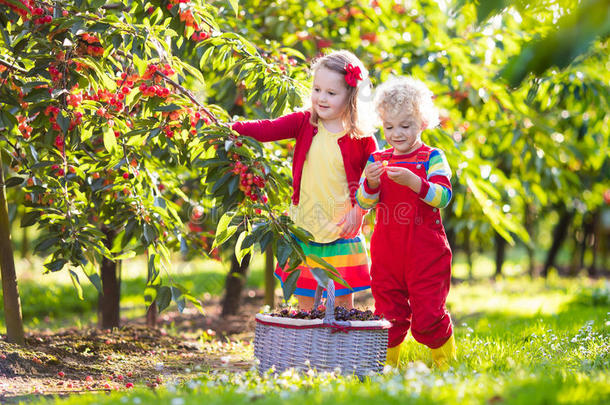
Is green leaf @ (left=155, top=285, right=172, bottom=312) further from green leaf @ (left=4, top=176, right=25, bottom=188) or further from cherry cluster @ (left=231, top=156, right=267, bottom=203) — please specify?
green leaf @ (left=4, top=176, right=25, bottom=188)

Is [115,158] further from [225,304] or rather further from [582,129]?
[582,129]

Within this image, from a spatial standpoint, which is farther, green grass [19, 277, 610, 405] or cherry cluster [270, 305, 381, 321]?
cherry cluster [270, 305, 381, 321]

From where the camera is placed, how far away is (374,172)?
9.84 feet

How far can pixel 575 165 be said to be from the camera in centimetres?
784

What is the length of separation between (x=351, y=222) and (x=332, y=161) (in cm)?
35

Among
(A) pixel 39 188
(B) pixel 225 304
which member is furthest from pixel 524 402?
(B) pixel 225 304

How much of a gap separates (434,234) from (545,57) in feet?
6.49

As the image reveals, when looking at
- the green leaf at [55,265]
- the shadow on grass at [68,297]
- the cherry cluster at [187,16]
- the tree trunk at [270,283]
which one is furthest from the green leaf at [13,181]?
the shadow on grass at [68,297]

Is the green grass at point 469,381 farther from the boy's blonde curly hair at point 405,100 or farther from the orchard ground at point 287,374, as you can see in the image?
the boy's blonde curly hair at point 405,100

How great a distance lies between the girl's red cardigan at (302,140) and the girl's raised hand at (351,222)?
53 mm

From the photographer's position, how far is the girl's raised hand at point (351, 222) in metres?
3.26

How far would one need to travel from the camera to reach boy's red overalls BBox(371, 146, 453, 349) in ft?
10.2

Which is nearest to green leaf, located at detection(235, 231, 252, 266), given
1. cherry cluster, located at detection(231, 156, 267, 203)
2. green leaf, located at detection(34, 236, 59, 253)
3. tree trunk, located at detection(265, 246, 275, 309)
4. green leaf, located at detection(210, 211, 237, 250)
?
green leaf, located at detection(210, 211, 237, 250)

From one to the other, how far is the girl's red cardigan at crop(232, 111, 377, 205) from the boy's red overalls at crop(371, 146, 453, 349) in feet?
0.45
